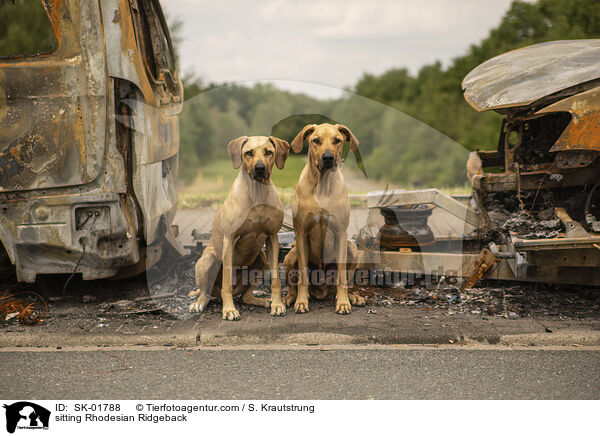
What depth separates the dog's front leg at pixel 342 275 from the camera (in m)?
4.64

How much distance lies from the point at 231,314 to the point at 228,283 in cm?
26

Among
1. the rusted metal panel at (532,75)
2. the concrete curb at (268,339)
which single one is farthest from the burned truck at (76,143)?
the rusted metal panel at (532,75)

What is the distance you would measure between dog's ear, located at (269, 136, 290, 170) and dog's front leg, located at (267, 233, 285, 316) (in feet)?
2.02

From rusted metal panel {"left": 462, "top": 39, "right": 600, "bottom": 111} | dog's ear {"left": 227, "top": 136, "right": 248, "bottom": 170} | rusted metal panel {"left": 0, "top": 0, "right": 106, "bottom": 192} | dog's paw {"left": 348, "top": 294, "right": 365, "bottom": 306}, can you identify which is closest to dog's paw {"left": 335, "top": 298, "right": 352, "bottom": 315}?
dog's paw {"left": 348, "top": 294, "right": 365, "bottom": 306}

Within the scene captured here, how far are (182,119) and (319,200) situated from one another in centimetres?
208

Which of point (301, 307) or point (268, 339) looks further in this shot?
point (301, 307)

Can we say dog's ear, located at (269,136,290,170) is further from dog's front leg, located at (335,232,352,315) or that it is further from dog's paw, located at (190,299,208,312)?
dog's paw, located at (190,299,208,312)

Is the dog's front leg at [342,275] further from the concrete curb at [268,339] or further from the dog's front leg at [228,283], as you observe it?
the dog's front leg at [228,283]

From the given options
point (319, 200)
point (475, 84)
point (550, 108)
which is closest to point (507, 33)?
point (475, 84)

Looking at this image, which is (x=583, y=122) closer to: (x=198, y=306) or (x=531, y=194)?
(x=531, y=194)

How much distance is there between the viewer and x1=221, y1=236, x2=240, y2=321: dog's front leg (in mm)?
4506

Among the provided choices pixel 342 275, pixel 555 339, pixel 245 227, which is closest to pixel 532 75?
→ pixel 555 339
